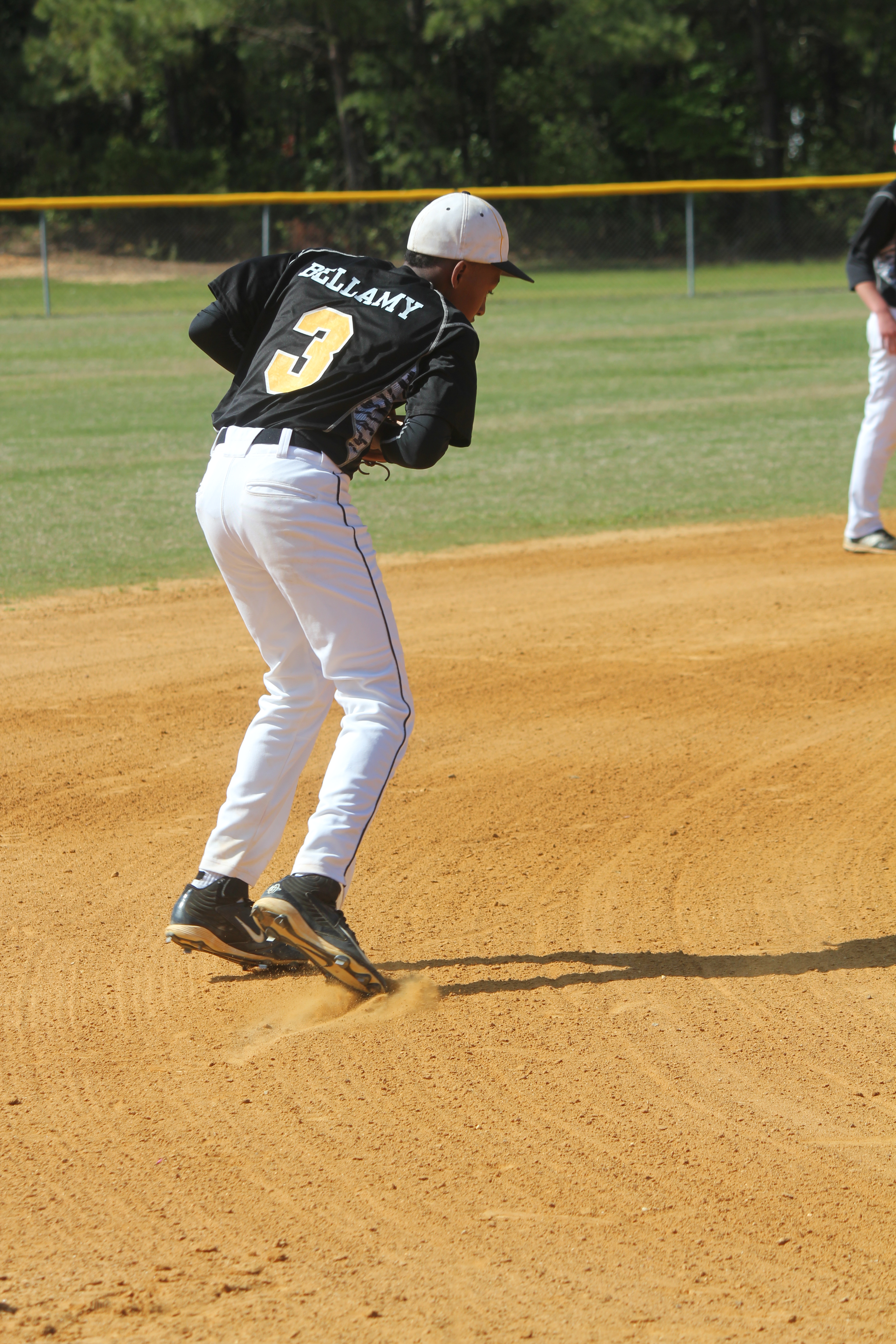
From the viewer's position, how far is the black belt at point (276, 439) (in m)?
3.61

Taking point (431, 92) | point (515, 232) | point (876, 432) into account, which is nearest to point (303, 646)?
point (876, 432)

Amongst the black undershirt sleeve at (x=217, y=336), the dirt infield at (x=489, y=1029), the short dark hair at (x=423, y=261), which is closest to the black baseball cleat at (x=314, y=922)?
the dirt infield at (x=489, y=1029)

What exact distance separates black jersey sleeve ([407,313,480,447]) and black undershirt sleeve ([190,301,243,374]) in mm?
628

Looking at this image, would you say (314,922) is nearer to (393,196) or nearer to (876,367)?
(876,367)

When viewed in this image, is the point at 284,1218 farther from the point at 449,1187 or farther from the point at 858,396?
the point at 858,396

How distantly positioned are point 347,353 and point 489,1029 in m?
1.86

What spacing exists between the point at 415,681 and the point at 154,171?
109ft

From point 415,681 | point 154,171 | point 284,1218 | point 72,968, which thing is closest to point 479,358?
point 415,681

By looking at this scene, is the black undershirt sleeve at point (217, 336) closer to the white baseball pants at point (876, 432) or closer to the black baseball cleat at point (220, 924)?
the black baseball cleat at point (220, 924)

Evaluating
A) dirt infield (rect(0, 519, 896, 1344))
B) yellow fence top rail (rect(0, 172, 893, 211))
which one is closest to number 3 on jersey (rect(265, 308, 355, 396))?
dirt infield (rect(0, 519, 896, 1344))

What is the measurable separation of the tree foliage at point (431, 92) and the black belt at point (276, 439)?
103ft

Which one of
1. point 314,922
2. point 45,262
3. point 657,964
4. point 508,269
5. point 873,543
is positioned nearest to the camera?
point 314,922

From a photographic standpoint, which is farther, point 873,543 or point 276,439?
point 873,543

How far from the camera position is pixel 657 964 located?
3.97m
